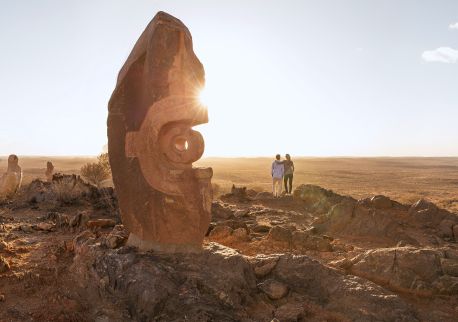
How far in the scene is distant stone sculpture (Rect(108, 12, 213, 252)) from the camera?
20.9 ft

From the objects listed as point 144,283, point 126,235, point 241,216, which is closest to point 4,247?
point 126,235

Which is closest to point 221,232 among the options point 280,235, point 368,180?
point 280,235

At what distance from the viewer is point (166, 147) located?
649 cm

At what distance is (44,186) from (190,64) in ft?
37.3

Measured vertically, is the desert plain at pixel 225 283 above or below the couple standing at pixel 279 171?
below

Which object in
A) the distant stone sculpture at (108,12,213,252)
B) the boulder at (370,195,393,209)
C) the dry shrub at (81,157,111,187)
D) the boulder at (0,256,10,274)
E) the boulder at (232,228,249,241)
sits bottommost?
the boulder at (0,256,10,274)

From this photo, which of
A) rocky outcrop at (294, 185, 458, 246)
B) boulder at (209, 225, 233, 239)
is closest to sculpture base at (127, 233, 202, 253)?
boulder at (209, 225, 233, 239)

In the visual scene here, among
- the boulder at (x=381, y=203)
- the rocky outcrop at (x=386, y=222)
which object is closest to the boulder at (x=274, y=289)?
the rocky outcrop at (x=386, y=222)

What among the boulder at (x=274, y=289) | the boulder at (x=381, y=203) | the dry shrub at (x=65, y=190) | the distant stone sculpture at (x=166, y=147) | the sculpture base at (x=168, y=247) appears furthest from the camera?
the dry shrub at (x=65, y=190)

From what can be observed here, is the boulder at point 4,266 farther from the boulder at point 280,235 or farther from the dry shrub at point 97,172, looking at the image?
the dry shrub at point 97,172

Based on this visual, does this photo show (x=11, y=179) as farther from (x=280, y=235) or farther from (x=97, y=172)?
(x=280, y=235)

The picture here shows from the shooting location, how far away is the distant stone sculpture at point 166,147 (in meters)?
6.37

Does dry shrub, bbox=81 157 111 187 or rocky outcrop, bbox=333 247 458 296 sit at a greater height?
dry shrub, bbox=81 157 111 187

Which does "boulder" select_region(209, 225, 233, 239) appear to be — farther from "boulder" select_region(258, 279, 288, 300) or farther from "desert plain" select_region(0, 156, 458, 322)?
"boulder" select_region(258, 279, 288, 300)
